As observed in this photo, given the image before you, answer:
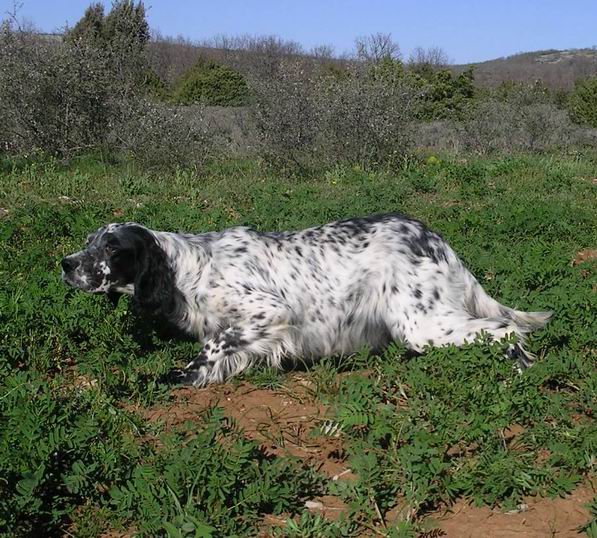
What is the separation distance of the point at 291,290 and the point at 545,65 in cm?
9190

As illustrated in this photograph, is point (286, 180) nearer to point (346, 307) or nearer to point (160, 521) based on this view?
point (346, 307)

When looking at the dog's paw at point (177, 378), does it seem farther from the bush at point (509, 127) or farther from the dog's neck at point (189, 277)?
the bush at point (509, 127)

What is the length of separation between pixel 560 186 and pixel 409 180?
1904mm

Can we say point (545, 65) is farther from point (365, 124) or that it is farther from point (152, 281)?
point (152, 281)

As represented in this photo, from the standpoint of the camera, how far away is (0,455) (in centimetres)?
309

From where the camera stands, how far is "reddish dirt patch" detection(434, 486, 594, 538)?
3.13 meters

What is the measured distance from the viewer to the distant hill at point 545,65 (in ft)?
245

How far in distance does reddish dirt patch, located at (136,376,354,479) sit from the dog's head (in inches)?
27.0

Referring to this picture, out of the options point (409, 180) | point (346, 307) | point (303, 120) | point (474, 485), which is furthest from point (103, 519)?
point (303, 120)

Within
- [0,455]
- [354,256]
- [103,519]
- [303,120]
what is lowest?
[103,519]

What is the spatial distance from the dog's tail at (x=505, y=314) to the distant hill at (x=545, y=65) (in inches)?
2544

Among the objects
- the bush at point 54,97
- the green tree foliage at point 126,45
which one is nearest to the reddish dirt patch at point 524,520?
the bush at point 54,97

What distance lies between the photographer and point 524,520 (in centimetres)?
320

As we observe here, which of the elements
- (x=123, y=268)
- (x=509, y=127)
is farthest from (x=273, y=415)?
(x=509, y=127)
